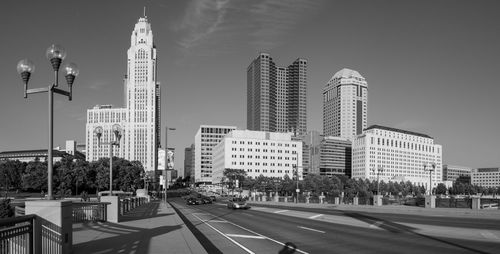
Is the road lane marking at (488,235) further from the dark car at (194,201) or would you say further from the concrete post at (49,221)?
the dark car at (194,201)

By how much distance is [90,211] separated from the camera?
2281cm

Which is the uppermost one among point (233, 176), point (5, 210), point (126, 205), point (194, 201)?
point (5, 210)

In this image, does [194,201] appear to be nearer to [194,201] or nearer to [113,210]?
[194,201]

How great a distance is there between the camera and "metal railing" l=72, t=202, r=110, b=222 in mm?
22188

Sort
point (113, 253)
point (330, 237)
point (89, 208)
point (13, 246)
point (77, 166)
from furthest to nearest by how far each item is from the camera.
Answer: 1. point (77, 166)
2. point (89, 208)
3. point (330, 237)
4. point (113, 253)
5. point (13, 246)

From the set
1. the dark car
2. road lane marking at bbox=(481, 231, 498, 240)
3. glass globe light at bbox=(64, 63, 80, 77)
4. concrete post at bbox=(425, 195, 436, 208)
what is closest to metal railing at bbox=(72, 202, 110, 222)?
glass globe light at bbox=(64, 63, 80, 77)

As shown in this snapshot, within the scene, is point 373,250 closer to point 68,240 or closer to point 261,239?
point 261,239

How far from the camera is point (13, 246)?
32.1 feet

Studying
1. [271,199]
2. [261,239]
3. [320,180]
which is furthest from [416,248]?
[320,180]

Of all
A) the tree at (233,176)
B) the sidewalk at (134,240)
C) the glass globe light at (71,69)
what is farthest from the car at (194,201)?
the tree at (233,176)

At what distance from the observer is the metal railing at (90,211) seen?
22.2 metres

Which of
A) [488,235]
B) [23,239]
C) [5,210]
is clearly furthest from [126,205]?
[23,239]

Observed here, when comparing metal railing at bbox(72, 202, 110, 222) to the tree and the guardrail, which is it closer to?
the guardrail

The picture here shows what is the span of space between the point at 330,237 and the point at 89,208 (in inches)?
478
